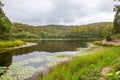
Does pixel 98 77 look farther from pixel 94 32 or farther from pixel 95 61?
pixel 94 32

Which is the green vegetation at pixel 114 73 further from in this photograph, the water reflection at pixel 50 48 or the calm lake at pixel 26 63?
the water reflection at pixel 50 48

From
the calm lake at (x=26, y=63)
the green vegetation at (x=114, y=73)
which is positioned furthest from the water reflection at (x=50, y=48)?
the green vegetation at (x=114, y=73)

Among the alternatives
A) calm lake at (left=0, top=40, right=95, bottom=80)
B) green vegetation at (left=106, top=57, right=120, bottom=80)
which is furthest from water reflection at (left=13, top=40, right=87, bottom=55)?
green vegetation at (left=106, top=57, right=120, bottom=80)

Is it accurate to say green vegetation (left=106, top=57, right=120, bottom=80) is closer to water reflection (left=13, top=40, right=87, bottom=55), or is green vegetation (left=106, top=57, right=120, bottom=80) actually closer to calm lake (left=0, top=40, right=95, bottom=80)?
calm lake (left=0, top=40, right=95, bottom=80)

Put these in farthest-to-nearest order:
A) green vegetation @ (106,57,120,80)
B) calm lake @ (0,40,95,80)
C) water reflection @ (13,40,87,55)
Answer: water reflection @ (13,40,87,55) < calm lake @ (0,40,95,80) < green vegetation @ (106,57,120,80)

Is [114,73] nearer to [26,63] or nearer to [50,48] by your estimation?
[26,63]

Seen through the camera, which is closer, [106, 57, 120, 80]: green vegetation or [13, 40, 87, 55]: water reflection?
[106, 57, 120, 80]: green vegetation

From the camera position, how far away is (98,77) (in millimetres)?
11094

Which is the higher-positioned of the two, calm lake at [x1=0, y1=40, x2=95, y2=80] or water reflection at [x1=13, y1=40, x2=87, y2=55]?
calm lake at [x1=0, y1=40, x2=95, y2=80]

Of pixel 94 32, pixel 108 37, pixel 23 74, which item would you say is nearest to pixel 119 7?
pixel 23 74

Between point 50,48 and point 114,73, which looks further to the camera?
point 50,48

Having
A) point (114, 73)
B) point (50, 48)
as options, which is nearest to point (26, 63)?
point (114, 73)

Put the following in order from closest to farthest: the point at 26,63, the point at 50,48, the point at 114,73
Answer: the point at 114,73
the point at 26,63
the point at 50,48

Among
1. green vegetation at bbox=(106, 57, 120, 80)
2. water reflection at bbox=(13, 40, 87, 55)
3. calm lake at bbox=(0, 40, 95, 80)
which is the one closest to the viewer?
green vegetation at bbox=(106, 57, 120, 80)
